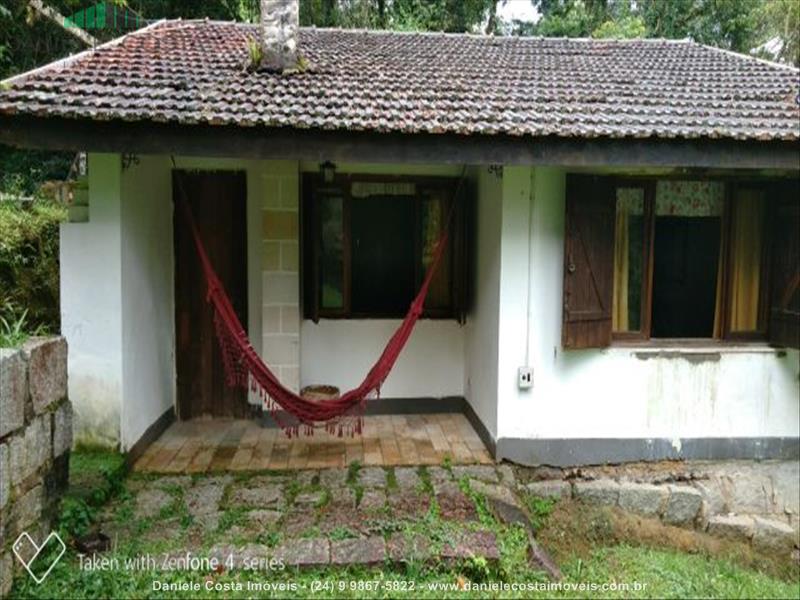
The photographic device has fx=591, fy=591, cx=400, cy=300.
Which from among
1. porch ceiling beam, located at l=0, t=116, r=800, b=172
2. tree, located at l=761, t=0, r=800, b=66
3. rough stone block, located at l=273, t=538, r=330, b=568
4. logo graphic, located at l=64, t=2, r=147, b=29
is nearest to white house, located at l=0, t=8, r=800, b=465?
porch ceiling beam, located at l=0, t=116, r=800, b=172

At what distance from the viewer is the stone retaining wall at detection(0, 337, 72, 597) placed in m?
2.43

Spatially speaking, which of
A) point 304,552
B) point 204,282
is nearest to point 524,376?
point 304,552

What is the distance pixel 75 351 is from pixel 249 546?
1.87m

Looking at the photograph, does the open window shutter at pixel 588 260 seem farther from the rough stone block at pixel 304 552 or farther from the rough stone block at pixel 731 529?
the rough stone block at pixel 304 552

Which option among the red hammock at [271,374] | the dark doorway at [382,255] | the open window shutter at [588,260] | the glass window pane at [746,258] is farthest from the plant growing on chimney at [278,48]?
the glass window pane at [746,258]

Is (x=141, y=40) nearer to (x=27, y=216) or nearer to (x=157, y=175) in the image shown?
(x=157, y=175)

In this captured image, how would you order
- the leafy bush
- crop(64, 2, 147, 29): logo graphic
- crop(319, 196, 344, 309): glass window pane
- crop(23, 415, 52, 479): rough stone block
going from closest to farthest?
crop(23, 415, 52, 479): rough stone block
the leafy bush
crop(319, 196, 344, 309): glass window pane
crop(64, 2, 147, 29): logo graphic

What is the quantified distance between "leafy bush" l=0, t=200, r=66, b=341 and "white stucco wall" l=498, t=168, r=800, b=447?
363cm

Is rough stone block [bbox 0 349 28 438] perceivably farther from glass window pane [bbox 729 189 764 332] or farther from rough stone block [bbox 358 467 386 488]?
glass window pane [bbox 729 189 764 332]

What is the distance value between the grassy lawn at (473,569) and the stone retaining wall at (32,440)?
0.62 feet

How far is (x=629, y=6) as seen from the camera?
13406 mm

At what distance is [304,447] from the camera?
4.47 metres

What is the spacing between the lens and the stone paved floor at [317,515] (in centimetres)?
289

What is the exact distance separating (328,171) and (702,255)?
3046 mm
